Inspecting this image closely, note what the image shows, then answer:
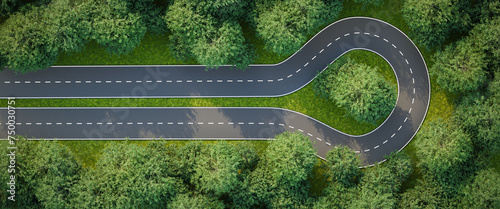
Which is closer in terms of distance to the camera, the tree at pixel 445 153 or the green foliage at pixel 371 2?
the tree at pixel 445 153

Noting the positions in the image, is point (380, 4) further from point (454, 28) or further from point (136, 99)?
point (136, 99)

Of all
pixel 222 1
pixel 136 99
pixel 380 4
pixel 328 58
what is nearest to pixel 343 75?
pixel 328 58

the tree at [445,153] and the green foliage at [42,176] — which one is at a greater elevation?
the tree at [445,153]

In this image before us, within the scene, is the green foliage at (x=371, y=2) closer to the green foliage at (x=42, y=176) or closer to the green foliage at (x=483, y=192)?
the green foliage at (x=483, y=192)

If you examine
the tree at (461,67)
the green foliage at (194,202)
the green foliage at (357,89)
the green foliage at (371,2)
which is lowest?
the green foliage at (194,202)

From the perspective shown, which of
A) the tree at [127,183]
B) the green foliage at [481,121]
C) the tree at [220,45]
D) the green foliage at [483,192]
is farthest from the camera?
the tree at [127,183]

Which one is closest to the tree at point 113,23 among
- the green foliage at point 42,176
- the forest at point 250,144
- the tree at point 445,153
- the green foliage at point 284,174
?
the forest at point 250,144
